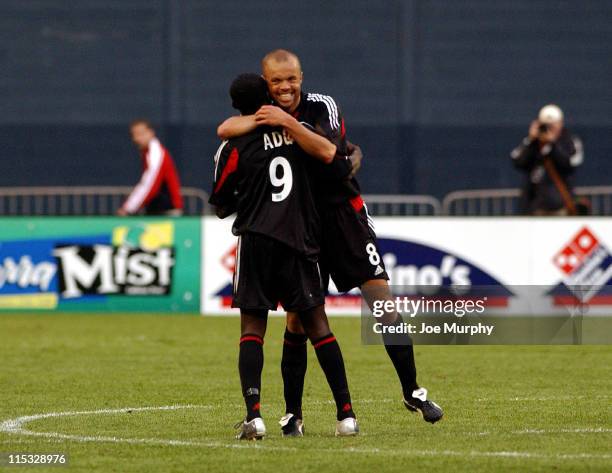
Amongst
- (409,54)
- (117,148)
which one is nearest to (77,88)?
(117,148)

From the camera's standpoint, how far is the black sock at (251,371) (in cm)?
820

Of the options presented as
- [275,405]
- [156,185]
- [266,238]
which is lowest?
[275,405]

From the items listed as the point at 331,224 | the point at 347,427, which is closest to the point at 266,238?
the point at 331,224

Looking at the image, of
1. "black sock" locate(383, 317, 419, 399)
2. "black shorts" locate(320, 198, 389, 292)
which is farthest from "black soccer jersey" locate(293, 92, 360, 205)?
"black sock" locate(383, 317, 419, 399)

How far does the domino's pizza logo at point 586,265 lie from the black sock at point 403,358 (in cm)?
883

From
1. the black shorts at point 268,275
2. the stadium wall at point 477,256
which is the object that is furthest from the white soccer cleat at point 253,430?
the stadium wall at point 477,256

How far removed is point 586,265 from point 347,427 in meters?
9.66

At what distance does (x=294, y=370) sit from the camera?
8.64 meters

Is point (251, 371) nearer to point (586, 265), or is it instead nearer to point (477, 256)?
point (477, 256)

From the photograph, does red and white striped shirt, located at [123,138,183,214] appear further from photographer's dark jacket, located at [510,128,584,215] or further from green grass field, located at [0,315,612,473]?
photographer's dark jacket, located at [510,128,584,215]

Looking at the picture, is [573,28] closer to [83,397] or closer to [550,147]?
[550,147]

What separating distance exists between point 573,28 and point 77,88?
760 centimetres

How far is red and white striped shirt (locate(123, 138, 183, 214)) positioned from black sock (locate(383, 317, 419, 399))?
35.5 feet

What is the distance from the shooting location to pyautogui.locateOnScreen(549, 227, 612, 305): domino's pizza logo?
17.5 metres
